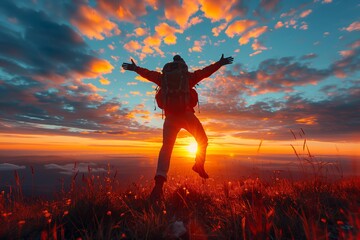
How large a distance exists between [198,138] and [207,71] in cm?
170

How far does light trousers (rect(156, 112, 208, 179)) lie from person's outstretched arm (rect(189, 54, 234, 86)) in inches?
36.3

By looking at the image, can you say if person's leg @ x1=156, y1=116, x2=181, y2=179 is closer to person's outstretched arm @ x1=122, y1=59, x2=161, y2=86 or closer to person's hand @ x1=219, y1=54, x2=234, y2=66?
person's outstretched arm @ x1=122, y1=59, x2=161, y2=86

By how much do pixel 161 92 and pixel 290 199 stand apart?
144 inches

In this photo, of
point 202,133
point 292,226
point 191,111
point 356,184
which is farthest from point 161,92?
point 356,184

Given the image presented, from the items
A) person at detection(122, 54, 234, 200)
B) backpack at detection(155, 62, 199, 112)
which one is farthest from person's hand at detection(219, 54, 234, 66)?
backpack at detection(155, 62, 199, 112)

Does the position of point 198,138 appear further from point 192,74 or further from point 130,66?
point 130,66

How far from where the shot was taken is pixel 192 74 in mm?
6098

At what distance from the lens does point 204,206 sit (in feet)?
14.6

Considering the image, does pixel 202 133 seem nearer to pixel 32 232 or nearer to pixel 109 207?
pixel 109 207

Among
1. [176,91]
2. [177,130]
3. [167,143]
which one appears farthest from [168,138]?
[176,91]

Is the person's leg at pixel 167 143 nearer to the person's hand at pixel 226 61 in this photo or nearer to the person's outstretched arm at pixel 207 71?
the person's outstretched arm at pixel 207 71

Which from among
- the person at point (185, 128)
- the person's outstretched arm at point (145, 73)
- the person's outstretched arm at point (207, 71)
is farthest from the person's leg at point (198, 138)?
the person's outstretched arm at point (145, 73)

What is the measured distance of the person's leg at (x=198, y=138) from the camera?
572cm

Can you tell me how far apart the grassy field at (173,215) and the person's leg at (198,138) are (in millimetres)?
526
